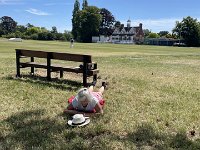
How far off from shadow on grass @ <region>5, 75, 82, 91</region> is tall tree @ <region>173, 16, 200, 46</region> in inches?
3946

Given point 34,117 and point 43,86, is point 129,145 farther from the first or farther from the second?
point 43,86

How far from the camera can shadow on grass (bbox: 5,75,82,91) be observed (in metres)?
10.4

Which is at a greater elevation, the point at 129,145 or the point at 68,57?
the point at 68,57

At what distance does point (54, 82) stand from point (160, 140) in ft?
20.4

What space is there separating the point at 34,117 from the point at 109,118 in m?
1.50

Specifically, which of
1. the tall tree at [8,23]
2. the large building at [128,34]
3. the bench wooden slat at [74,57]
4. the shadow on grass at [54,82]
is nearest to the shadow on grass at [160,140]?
the shadow on grass at [54,82]

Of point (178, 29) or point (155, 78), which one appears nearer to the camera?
point (155, 78)

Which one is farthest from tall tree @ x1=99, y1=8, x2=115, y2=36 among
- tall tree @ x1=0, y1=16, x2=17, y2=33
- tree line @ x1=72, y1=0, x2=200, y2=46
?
tall tree @ x1=0, y1=16, x2=17, y2=33

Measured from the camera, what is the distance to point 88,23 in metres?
121

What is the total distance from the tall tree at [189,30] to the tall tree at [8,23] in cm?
9339

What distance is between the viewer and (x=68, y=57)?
11.0 m

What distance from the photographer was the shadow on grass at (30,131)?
532 centimetres

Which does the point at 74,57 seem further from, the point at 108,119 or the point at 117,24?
the point at 117,24

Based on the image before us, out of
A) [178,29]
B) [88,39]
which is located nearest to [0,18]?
[88,39]
